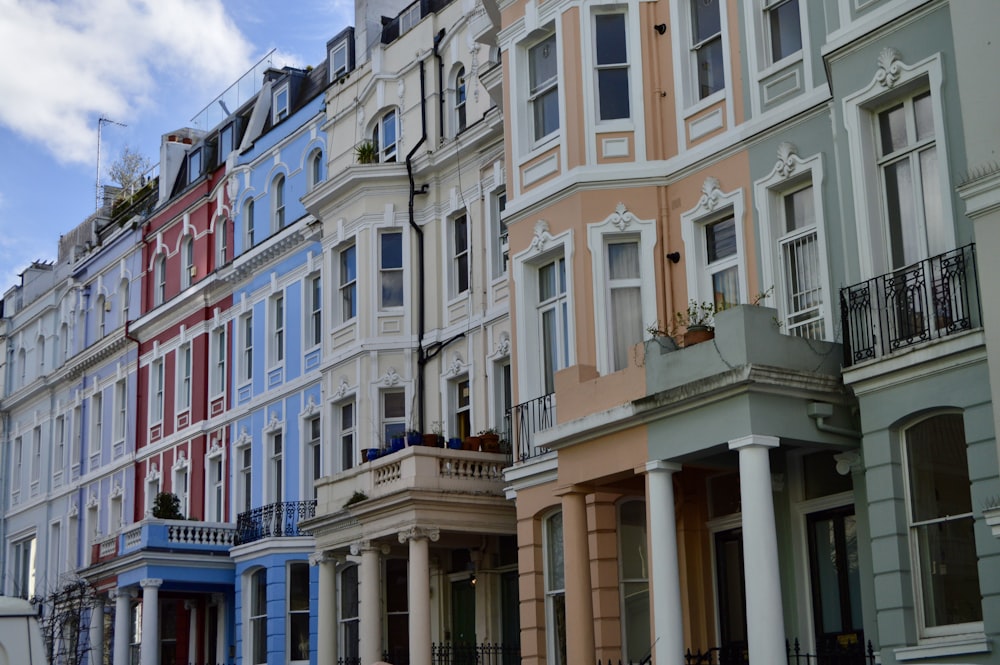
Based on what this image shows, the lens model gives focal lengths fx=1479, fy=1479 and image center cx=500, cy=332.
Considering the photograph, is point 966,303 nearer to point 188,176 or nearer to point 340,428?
point 340,428

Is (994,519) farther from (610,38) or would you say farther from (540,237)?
(610,38)

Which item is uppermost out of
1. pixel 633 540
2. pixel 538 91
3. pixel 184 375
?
pixel 538 91

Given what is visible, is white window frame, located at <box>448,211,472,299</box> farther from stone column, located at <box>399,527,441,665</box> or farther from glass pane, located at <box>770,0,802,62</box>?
glass pane, located at <box>770,0,802,62</box>

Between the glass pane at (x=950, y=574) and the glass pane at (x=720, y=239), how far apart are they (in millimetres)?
5704

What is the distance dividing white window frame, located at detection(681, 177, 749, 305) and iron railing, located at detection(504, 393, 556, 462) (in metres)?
2.89

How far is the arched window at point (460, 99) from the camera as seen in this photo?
29469 millimetres

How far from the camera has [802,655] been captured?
1784cm

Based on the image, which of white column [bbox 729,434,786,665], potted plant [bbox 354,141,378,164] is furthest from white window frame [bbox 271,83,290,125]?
white column [bbox 729,434,786,665]

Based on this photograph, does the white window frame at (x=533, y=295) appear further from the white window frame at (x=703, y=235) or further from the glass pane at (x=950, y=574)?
the glass pane at (x=950, y=574)

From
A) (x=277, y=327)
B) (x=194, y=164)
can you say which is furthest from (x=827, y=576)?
(x=194, y=164)

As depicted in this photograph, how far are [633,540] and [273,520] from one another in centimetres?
1373

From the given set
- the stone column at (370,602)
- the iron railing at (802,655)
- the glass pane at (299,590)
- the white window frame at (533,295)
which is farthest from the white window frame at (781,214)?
the glass pane at (299,590)

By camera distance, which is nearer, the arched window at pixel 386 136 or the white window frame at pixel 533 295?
the white window frame at pixel 533 295

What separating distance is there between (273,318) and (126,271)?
34.8 feet
